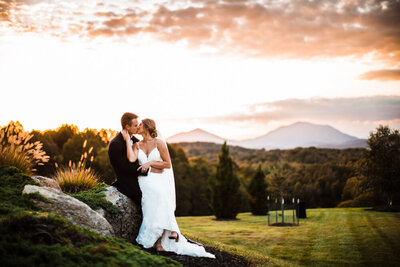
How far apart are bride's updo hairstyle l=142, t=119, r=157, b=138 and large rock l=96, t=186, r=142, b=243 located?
1604 millimetres

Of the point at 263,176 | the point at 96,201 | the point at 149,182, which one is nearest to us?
the point at 96,201

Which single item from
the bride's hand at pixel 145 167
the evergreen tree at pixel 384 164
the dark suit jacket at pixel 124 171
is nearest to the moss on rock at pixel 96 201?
the dark suit jacket at pixel 124 171

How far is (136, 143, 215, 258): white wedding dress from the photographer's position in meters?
6.62

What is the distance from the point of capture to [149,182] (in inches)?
275

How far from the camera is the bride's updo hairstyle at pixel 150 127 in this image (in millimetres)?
7340

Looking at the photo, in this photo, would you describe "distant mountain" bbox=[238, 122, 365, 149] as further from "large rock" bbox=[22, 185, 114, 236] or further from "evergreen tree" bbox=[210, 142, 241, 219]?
"large rock" bbox=[22, 185, 114, 236]

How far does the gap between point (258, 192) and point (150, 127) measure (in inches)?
909

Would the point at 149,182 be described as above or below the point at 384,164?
below

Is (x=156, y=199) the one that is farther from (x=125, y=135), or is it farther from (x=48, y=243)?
(x=48, y=243)

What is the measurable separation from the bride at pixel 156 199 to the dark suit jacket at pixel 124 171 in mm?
154

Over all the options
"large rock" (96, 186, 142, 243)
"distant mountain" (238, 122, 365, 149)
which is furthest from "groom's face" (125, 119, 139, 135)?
"distant mountain" (238, 122, 365, 149)

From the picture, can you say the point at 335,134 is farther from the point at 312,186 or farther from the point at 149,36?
the point at 149,36

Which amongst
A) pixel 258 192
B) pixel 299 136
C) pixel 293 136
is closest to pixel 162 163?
pixel 258 192

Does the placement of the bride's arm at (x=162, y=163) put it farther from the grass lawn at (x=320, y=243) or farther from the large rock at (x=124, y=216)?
the grass lawn at (x=320, y=243)
